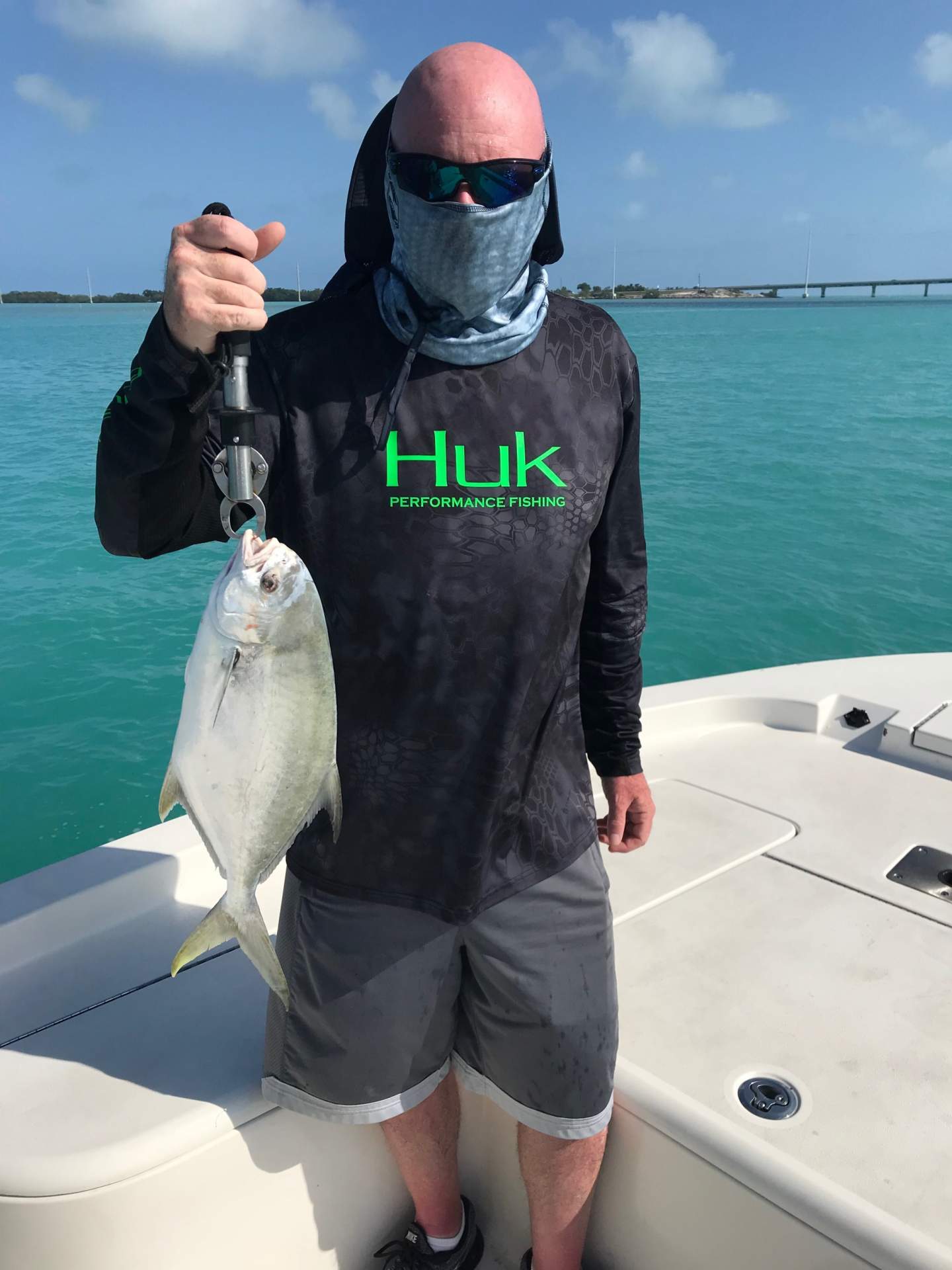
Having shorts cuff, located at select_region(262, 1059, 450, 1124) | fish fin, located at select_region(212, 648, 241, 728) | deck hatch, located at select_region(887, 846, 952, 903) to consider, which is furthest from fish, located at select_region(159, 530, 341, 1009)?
deck hatch, located at select_region(887, 846, 952, 903)

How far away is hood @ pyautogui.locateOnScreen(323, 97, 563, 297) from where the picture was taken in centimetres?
185

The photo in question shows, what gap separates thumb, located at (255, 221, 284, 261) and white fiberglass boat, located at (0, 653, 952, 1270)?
1566mm

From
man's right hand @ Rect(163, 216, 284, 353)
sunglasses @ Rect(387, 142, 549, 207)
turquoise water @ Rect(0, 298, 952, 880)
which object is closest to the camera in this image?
man's right hand @ Rect(163, 216, 284, 353)

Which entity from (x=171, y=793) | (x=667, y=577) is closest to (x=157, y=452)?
(x=171, y=793)

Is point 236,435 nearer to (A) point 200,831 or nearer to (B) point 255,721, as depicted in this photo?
(B) point 255,721

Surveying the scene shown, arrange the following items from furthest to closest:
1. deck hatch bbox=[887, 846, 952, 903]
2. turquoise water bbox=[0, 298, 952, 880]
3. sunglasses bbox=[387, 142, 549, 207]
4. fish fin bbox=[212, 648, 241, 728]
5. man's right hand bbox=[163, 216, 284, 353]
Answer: turquoise water bbox=[0, 298, 952, 880] → deck hatch bbox=[887, 846, 952, 903] → sunglasses bbox=[387, 142, 549, 207] → fish fin bbox=[212, 648, 241, 728] → man's right hand bbox=[163, 216, 284, 353]

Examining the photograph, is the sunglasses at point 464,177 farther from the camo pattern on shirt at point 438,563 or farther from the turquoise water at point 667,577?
the turquoise water at point 667,577

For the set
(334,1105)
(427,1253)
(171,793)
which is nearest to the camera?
(171,793)

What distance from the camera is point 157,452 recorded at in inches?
55.2

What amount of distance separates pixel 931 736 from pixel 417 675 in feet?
8.42

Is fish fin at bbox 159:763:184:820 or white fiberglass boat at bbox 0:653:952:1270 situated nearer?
fish fin at bbox 159:763:184:820

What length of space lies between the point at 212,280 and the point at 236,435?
0.21 metres

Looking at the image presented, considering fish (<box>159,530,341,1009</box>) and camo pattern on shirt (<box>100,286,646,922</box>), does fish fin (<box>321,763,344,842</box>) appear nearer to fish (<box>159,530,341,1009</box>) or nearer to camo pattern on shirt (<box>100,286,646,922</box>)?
fish (<box>159,530,341,1009</box>)

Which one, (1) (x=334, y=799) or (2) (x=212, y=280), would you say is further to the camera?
(1) (x=334, y=799)
